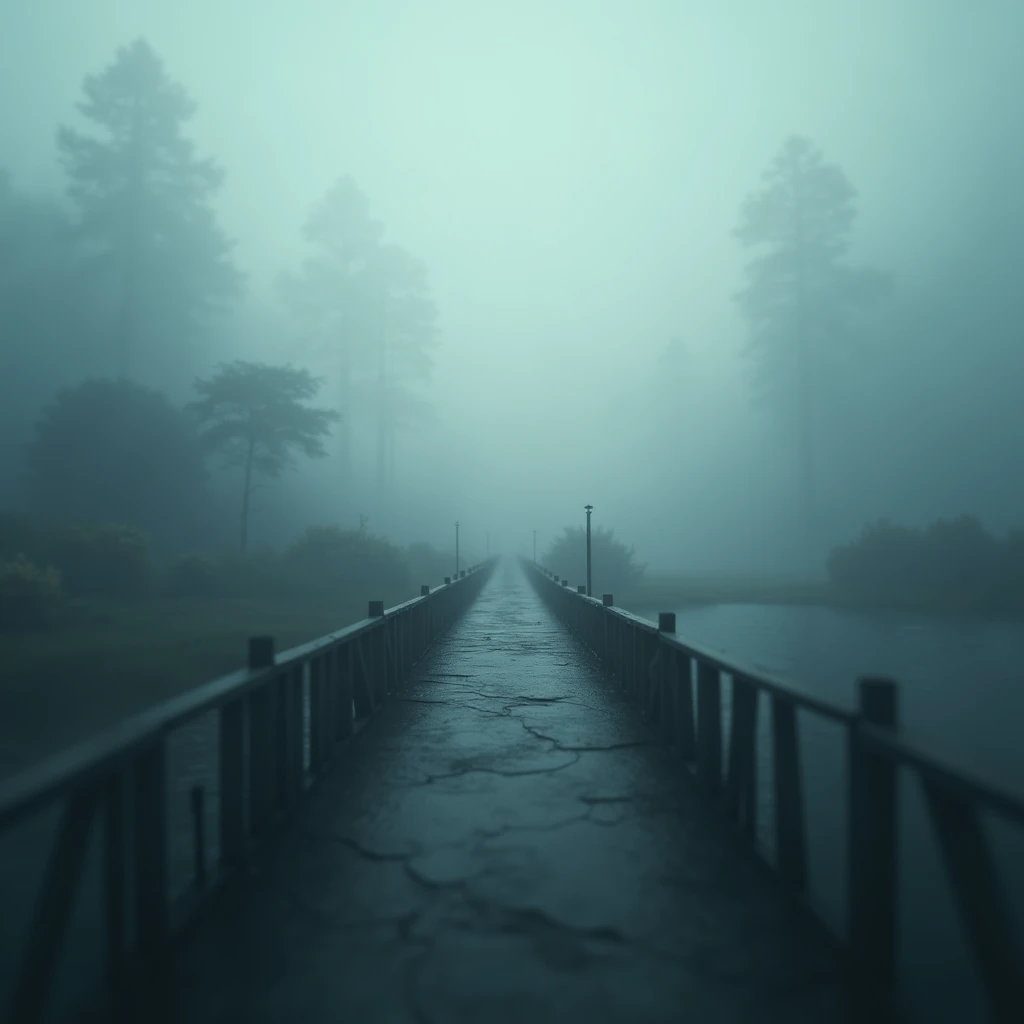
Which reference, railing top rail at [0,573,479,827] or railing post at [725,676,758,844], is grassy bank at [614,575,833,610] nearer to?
railing post at [725,676,758,844]

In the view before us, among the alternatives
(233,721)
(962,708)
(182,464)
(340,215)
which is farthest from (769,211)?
(233,721)

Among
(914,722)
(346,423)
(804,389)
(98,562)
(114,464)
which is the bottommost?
(914,722)

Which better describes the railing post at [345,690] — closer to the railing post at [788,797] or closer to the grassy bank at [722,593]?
the railing post at [788,797]

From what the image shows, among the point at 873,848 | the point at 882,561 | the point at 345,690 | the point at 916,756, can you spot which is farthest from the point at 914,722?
the point at 882,561

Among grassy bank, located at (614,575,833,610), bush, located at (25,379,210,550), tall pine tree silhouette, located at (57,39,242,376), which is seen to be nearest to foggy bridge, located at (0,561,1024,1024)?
grassy bank, located at (614,575,833,610)

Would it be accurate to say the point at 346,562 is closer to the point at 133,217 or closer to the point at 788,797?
the point at 788,797

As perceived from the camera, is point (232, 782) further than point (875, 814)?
Yes

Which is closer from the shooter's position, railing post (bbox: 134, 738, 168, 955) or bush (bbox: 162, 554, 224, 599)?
railing post (bbox: 134, 738, 168, 955)

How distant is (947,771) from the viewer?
6.97 feet

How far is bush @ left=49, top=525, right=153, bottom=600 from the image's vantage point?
1938 cm

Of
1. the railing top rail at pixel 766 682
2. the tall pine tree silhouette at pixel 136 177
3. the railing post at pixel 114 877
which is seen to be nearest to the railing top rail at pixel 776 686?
the railing top rail at pixel 766 682

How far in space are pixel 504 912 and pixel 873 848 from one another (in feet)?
5.24

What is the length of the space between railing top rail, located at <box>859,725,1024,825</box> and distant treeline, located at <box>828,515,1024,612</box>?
24.3 metres

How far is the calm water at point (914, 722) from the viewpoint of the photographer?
342 centimetres
